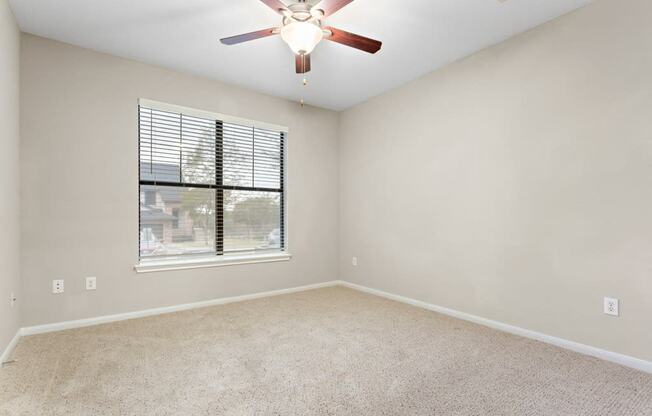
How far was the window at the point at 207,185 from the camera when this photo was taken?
3.58 metres

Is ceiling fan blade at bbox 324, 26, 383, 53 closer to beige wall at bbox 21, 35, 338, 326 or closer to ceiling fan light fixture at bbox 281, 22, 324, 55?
ceiling fan light fixture at bbox 281, 22, 324, 55

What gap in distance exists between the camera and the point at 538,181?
9.20 feet

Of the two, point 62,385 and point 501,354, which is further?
point 501,354

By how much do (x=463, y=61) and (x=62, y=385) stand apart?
409cm

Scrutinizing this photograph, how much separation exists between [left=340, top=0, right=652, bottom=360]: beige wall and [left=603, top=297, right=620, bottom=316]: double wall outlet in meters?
0.04

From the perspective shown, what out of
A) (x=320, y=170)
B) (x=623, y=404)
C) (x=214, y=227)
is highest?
(x=320, y=170)

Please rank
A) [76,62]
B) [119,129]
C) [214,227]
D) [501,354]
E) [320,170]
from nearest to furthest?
[501,354] < [76,62] < [119,129] < [214,227] < [320,170]

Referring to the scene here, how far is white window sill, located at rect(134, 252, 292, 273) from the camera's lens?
11.4ft

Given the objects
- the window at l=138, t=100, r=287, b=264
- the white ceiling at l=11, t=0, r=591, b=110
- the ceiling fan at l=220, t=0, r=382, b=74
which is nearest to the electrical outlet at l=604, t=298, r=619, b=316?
the white ceiling at l=11, t=0, r=591, b=110

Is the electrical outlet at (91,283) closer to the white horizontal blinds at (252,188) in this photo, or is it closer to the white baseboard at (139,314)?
the white baseboard at (139,314)

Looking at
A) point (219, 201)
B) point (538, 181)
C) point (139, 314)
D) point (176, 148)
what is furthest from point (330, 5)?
point (139, 314)

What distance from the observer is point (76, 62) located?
313cm

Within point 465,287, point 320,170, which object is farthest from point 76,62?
point 465,287

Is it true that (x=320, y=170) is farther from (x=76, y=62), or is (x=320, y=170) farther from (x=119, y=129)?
(x=76, y=62)
